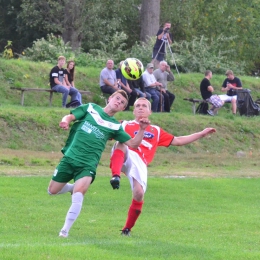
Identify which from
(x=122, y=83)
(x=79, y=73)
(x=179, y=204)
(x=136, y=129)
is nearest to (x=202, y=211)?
(x=179, y=204)

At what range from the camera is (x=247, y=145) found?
28.4 meters

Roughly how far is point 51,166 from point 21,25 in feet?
73.4

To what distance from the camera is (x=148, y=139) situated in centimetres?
1117

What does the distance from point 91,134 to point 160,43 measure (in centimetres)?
2128

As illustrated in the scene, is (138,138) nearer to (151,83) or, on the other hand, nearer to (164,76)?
(151,83)

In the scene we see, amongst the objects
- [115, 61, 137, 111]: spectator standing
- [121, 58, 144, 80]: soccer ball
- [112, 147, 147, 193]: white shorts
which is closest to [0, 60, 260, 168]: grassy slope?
[115, 61, 137, 111]: spectator standing

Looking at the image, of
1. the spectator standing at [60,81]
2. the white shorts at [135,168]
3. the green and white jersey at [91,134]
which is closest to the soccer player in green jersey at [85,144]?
the green and white jersey at [91,134]

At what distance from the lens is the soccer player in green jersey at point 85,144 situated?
9945mm

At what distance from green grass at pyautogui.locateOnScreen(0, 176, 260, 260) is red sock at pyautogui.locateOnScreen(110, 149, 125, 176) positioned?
90cm

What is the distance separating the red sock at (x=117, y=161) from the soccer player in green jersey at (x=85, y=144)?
0.60ft

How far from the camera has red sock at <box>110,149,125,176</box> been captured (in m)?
10.4

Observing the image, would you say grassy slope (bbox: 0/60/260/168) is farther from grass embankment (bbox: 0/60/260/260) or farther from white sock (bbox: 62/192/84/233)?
white sock (bbox: 62/192/84/233)

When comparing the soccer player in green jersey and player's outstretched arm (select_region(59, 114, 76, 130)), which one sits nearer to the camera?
player's outstretched arm (select_region(59, 114, 76, 130))

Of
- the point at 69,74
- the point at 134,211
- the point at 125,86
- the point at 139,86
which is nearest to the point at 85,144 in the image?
the point at 134,211
